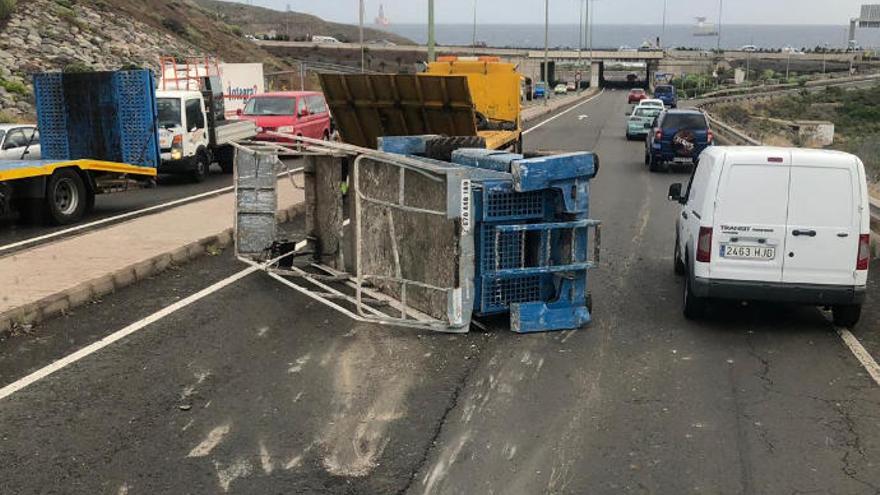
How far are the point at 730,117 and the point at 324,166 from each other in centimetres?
6014

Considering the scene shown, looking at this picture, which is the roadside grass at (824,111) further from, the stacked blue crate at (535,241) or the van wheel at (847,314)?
the stacked blue crate at (535,241)

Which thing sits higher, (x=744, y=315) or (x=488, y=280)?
(x=488, y=280)

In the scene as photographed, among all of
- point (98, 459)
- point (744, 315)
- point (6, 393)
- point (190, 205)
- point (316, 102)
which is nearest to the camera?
point (98, 459)

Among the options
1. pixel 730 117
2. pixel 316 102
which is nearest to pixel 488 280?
pixel 316 102

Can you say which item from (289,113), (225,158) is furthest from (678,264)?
(289,113)

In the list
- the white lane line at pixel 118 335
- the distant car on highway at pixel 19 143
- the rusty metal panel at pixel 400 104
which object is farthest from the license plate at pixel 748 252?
the distant car on highway at pixel 19 143

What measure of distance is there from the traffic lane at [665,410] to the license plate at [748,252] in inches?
30.9

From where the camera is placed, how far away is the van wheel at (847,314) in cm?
864

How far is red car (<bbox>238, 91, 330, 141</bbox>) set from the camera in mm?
25359

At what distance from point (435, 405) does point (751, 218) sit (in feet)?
12.8

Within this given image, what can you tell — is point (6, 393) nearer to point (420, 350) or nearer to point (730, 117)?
point (420, 350)

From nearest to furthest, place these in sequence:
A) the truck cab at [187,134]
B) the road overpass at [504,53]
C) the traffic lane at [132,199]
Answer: the traffic lane at [132,199], the truck cab at [187,134], the road overpass at [504,53]

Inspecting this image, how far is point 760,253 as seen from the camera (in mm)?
8531

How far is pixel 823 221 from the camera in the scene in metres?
8.41
